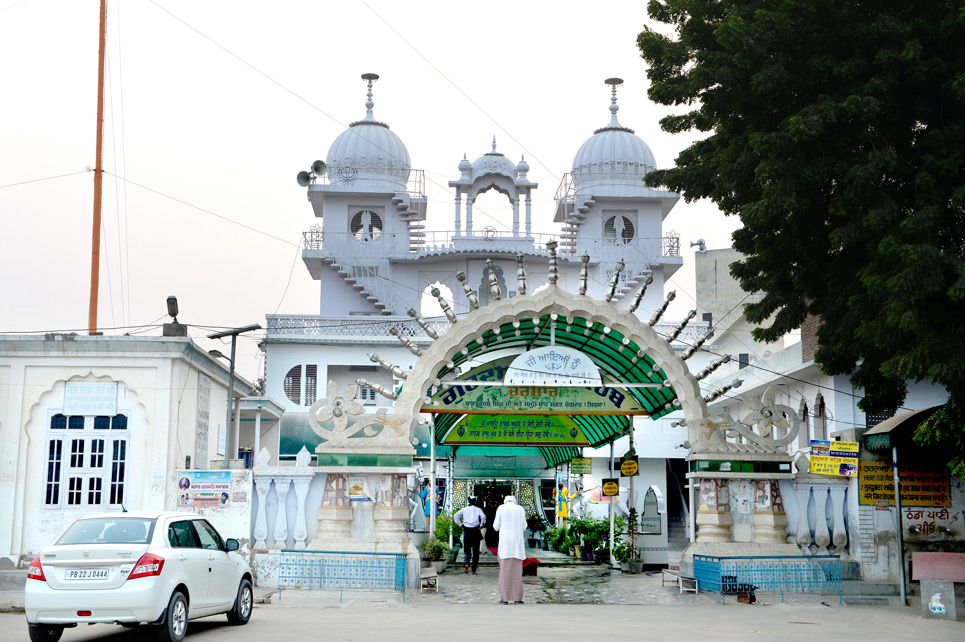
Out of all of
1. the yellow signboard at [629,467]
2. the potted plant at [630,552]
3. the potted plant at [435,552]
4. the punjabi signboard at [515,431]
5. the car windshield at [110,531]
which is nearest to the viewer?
the car windshield at [110,531]

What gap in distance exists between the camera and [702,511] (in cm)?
1752

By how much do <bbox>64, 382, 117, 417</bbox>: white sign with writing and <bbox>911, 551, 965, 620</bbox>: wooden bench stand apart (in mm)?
13526

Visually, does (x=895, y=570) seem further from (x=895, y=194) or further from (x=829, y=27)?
(x=829, y=27)

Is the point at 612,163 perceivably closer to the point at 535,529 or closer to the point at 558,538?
the point at 535,529

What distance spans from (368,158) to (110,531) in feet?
125

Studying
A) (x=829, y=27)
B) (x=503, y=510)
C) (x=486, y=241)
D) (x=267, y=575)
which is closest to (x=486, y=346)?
(x=503, y=510)

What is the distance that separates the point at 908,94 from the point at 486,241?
104 ft

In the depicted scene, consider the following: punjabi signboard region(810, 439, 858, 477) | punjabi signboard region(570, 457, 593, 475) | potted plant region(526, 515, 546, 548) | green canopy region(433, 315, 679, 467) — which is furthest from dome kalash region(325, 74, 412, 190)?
punjabi signboard region(810, 439, 858, 477)

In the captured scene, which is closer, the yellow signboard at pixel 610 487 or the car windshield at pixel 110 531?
the car windshield at pixel 110 531

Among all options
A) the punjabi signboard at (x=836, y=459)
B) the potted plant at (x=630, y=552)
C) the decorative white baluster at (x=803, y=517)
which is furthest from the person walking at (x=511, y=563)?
the potted plant at (x=630, y=552)

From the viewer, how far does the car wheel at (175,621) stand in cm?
1041

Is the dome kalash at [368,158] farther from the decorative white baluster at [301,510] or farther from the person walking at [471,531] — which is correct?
the decorative white baluster at [301,510]

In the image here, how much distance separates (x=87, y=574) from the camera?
33.8ft

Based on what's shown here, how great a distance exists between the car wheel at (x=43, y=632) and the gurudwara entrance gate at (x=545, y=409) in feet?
20.6
